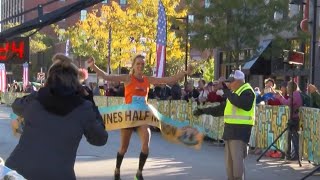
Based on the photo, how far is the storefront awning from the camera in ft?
98.5

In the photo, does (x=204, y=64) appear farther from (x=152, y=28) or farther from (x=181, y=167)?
(x=181, y=167)

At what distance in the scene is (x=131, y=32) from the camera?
153ft

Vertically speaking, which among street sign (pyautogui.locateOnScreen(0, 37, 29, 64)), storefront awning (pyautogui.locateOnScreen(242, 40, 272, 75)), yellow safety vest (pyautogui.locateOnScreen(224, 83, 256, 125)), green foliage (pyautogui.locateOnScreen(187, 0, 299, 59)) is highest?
green foliage (pyautogui.locateOnScreen(187, 0, 299, 59))

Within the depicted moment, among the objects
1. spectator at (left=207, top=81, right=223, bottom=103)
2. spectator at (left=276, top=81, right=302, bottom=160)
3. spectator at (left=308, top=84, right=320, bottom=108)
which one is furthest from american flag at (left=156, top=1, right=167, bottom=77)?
spectator at (left=276, top=81, right=302, bottom=160)

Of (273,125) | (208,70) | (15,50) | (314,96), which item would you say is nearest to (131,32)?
(208,70)

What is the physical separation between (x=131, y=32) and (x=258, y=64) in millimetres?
17532

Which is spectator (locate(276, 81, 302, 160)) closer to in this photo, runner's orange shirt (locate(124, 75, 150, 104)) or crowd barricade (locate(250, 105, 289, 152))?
crowd barricade (locate(250, 105, 289, 152))

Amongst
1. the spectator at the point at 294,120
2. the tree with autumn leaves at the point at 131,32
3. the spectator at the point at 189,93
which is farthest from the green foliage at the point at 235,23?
the spectator at the point at 294,120

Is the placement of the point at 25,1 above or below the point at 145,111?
above

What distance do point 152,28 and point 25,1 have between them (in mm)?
58555

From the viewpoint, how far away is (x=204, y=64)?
181 ft

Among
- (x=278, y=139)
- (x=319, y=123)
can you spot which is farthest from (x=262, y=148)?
(x=319, y=123)

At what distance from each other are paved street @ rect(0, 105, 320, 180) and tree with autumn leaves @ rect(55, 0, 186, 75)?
2282 cm

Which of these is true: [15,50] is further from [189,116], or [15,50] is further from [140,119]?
[189,116]
